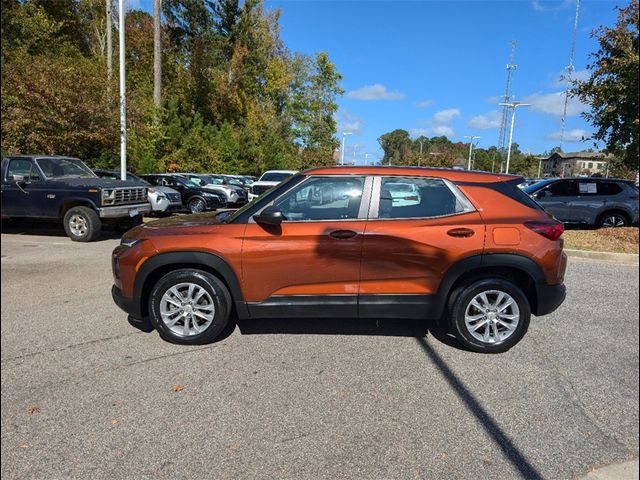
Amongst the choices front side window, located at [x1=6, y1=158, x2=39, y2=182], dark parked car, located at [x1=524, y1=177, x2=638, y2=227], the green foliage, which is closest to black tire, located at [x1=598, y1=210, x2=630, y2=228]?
dark parked car, located at [x1=524, y1=177, x2=638, y2=227]

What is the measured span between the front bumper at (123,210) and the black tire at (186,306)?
6.61 m

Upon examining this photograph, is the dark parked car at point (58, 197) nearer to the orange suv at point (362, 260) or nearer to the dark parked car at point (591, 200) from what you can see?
the orange suv at point (362, 260)

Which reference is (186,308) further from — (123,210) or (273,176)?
(273,176)

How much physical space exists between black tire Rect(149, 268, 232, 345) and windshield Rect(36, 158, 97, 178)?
7898mm

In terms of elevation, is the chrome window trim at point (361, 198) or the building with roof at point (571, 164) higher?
the building with roof at point (571, 164)

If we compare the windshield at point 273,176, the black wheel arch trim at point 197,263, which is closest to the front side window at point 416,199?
the black wheel arch trim at point 197,263

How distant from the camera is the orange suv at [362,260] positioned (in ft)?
13.4

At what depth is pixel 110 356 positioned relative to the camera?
398cm

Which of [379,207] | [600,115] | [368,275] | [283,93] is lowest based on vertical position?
[368,275]

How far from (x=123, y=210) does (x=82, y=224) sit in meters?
0.91

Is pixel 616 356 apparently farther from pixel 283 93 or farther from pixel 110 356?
pixel 283 93

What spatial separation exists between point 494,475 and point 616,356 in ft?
8.05

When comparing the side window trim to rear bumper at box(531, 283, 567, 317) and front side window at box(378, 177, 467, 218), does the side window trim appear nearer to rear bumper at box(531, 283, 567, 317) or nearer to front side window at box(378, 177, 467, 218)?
front side window at box(378, 177, 467, 218)

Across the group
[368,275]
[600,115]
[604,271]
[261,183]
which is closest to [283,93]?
[261,183]
